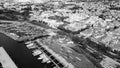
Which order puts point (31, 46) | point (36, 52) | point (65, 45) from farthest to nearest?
point (65, 45)
point (31, 46)
point (36, 52)

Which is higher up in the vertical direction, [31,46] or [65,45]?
[31,46]

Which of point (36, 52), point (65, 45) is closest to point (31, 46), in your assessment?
point (36, 52)

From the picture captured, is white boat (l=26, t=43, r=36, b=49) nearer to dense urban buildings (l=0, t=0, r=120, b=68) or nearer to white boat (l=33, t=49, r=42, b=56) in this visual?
dense urban buildings (l=0, t=0, r=120, b=68)

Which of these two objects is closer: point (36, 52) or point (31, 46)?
point (36, 52)

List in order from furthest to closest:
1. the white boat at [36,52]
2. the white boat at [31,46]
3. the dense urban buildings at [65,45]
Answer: the white boat at [31,46]
the white boat at [36,52]
the dense urban buildings at [65,45]

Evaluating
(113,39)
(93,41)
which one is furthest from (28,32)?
(113,39)

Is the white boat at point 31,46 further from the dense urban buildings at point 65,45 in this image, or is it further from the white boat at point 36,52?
the white boat at point 36,52

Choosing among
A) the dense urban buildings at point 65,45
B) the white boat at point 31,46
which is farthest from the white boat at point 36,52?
the white boat at point 31,46

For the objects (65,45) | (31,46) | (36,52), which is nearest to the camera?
(36,52)

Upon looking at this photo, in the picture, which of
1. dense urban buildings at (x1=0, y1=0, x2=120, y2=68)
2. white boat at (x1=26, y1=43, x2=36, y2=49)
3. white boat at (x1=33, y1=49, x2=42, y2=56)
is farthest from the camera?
white boat at (x1=26, y1=43, x2=36, y2=49)

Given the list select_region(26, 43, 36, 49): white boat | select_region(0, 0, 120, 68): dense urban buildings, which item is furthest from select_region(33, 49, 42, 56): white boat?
select_region(26, 43, 36, 49): white boat

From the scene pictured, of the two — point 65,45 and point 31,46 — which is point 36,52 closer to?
point 31,46
